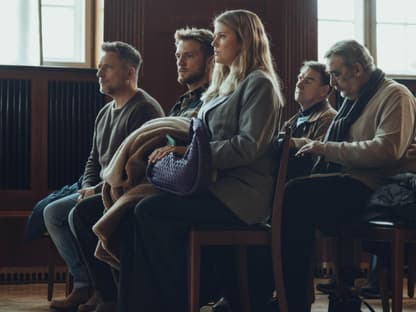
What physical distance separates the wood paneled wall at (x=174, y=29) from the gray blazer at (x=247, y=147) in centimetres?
221

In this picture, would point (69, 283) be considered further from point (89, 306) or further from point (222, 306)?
point (222, 306)

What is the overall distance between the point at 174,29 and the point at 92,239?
80.7 inches

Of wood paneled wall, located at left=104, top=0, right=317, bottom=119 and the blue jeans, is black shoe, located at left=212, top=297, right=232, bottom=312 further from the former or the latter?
wood paneled wall, located at left=104, top=0, right=317, bottom=119

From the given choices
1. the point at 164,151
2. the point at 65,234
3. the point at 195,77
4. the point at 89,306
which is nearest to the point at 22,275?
the point at 65,234

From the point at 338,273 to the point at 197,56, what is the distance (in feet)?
3.37

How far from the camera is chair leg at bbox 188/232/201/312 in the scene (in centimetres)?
257

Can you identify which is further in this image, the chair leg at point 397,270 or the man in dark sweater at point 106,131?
the man in dark sweater at point 106,131

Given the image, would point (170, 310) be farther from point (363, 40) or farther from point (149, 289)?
point (363, 40)

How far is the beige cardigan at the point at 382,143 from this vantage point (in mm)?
2938

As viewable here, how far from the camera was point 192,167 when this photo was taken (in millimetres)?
2545

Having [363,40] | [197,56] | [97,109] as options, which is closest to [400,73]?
[363,40]

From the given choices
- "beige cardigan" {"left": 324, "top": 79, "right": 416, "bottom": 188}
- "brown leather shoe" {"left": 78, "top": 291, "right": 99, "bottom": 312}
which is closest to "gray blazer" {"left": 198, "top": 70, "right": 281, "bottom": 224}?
"beige cardigan" {"left": 324, "top": 79, "right": 416, "bottom": 188}

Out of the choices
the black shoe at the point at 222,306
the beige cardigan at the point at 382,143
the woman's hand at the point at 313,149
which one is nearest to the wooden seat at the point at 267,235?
the woman's hand at the point at 313,149

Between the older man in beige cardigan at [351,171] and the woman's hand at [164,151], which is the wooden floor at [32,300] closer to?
the older man in beige cardigan at [351,171]
